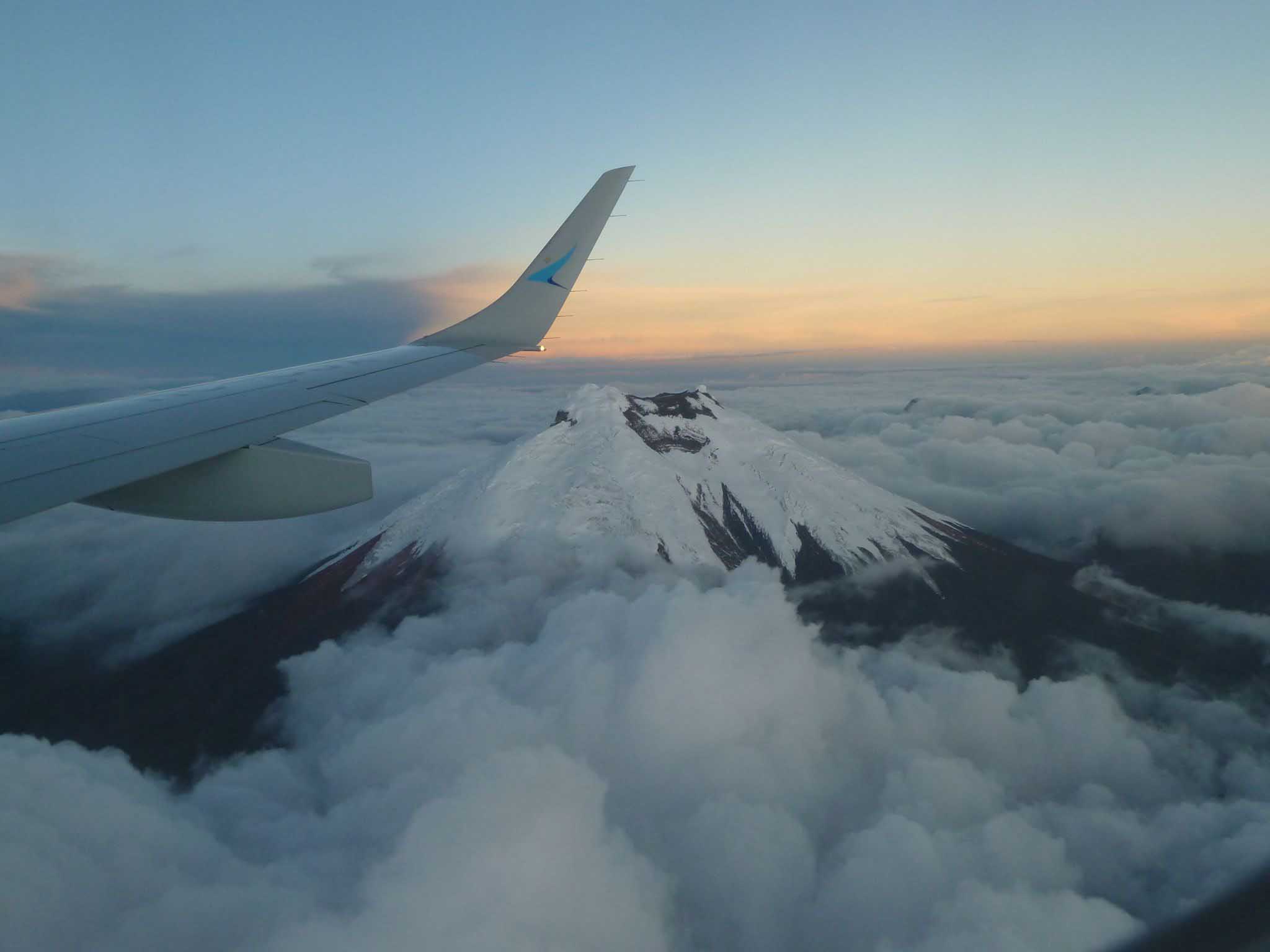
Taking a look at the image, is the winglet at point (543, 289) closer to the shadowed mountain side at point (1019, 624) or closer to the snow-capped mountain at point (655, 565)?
the snow-capped mountain at point (655, 565)

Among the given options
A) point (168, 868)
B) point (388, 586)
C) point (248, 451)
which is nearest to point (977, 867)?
point (168, 868)

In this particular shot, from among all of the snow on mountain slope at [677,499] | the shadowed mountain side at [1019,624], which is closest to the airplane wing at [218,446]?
the snow on mountain slope at [677,499]

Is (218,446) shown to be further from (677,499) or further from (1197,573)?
(1197,573)

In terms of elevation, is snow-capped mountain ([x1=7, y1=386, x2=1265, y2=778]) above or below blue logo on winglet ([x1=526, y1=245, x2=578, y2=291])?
below

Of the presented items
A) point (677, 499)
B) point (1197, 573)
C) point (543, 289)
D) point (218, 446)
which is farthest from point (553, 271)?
point (1197, 573)

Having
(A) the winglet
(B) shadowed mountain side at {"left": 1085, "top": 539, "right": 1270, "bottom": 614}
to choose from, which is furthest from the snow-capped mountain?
(A) the winglet

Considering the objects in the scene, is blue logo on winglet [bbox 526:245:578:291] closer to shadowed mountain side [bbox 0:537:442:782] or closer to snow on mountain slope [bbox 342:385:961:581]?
shadowed mountain side [bbox 0:537:442:782]

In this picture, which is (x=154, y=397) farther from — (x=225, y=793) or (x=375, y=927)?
(x=225, y=793)

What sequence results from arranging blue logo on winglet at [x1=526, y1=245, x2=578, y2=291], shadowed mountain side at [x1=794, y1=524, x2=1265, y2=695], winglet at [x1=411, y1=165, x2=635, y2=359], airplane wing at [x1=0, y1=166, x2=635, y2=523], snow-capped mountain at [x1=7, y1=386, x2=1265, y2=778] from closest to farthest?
airplane wing at [x1=0, y1=166, x2=635, y2=523], winglet at [x1=411, y1=165, x2=635, y2=359], blue logo on winglet at [x1=526, y1=245, x2=578, y2=291], snow-capped mountain at [x1=7, y1=386, x2=1265, y2=778], shadowed mountain side at [x1=794, y1=524, x2=1265, y2=695]
